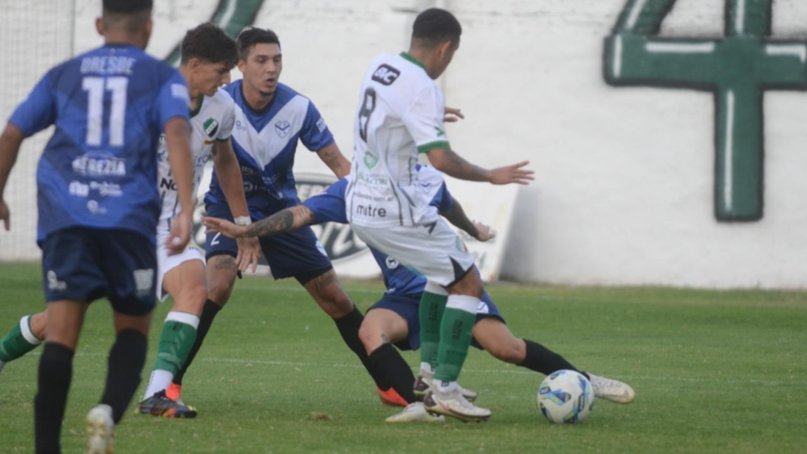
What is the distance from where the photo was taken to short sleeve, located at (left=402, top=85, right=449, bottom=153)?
699 cm

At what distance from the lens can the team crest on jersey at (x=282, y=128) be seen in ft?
28.6

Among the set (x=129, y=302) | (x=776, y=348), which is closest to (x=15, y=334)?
(x=129, y=302)

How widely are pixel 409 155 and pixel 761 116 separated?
1258cm

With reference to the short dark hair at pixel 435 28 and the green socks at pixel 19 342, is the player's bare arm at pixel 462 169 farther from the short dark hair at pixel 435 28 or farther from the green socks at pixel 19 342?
the green socks at pixel 19 342

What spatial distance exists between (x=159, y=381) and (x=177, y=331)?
0.87 ft

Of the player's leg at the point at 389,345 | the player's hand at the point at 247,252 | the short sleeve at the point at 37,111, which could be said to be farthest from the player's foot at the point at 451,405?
the short sleeve at the point at 37,111

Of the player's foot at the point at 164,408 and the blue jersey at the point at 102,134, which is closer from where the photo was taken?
the blue jersey at the point at 102,134

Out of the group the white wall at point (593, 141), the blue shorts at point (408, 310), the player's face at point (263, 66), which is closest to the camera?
the blue shorts at point (408, 310)

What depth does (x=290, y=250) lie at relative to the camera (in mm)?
8609

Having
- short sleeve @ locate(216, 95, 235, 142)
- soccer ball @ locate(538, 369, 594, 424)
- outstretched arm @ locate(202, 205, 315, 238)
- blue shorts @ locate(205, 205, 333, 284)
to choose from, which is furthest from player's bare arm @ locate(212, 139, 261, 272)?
soccer ball @ locate(538, 369, 594, 424)

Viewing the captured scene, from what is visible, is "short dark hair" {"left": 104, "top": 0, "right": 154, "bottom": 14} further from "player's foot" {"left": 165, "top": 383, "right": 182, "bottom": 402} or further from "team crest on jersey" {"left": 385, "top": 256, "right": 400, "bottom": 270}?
"team crest on jersey" {"left": 385, "top": 256, "right": 400, "bottom": 270}

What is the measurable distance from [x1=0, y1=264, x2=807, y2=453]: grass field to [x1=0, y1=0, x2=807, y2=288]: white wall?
226 cm

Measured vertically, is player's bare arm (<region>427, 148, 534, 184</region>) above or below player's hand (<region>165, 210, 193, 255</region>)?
above

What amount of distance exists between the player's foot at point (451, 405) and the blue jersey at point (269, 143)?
1997 mm
